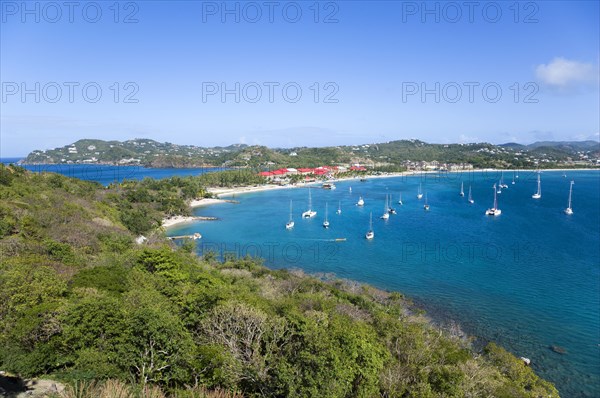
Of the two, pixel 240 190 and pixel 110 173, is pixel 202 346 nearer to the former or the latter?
pixel 240 190

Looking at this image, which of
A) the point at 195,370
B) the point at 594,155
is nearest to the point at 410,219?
the point at 195,370

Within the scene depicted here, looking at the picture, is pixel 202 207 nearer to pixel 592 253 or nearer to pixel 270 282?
pixel 270 282

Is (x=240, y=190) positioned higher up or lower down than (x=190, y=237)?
higher up

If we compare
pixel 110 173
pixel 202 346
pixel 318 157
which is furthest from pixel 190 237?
pixel 318 157

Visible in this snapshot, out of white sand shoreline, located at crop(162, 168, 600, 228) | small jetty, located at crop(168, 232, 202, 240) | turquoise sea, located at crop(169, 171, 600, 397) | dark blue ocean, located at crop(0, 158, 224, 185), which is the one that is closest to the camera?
turquoise sea, located at crop(169, 171, 600, 397)

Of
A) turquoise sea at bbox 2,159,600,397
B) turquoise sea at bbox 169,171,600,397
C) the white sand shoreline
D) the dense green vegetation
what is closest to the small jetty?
turquoise sea at bbox 169,171,600,397

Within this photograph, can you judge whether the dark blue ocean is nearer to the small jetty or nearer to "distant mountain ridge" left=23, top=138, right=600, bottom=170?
"distant mountain ridge" left=23, top=138, right=600, bottom=170

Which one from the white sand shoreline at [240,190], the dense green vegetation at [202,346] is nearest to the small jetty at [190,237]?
the white sand shoreline at [240,190]

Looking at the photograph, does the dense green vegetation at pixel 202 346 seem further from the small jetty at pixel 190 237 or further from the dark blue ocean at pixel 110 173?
the dark blue ocean at pixel 110 173
